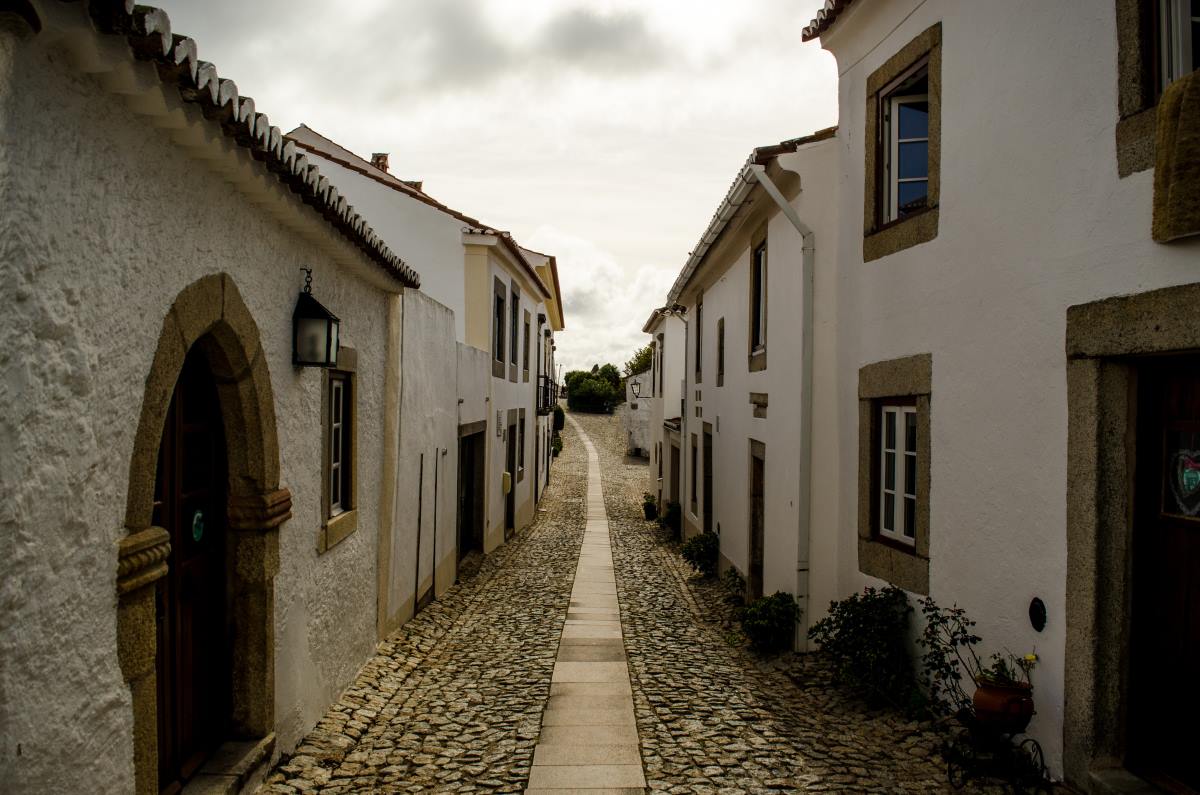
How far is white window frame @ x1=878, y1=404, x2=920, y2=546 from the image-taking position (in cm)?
672

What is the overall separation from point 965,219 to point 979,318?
0.71 m

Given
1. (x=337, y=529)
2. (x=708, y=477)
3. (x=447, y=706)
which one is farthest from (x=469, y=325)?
(x=447, y=706)

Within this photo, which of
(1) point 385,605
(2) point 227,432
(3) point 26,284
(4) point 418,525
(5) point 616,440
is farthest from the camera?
(5) point 616,440


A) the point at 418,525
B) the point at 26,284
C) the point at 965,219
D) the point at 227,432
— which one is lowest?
the point at 418,525

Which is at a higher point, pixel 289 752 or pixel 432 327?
pixel 432 327

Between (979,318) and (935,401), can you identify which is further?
(935,401)

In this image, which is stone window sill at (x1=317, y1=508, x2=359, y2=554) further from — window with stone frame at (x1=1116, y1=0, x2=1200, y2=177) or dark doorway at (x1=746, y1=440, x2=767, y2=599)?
window with stone frame at (x1=1116, y1=0, x2=1200, y2=177)

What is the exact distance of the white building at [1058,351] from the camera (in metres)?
4.09

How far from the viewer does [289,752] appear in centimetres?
526

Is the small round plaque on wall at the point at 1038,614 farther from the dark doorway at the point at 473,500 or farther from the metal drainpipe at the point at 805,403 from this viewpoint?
the dark doorway at the point at 473,500

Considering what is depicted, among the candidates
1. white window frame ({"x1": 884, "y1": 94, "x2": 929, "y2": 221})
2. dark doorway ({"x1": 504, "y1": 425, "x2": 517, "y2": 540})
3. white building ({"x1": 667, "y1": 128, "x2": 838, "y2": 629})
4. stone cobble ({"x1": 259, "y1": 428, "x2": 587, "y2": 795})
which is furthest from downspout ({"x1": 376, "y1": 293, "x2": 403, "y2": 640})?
dark doorway ({"x1": 504, "y1": 425, "x2": 517, "y2": 540})

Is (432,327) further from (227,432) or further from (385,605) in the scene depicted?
(227,432)

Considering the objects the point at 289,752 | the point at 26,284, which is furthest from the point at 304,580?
the point at 26,284

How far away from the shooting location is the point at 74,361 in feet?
9.71
